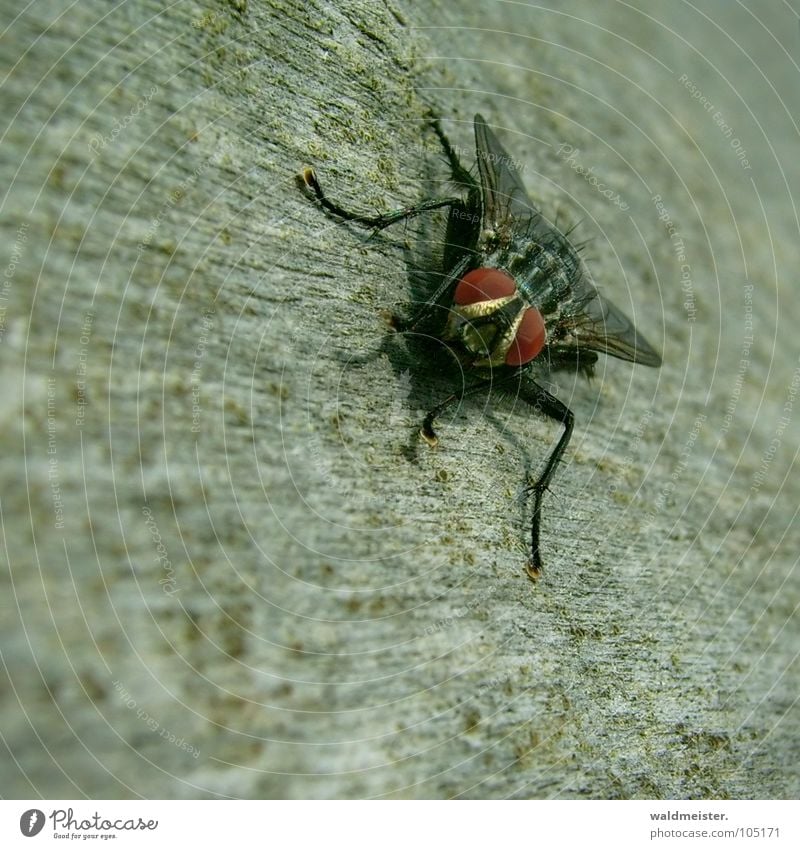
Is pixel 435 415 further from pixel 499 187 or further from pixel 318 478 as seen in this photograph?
pixel 499 187

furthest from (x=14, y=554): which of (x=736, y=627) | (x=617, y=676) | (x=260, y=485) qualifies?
(x=736, y=627)

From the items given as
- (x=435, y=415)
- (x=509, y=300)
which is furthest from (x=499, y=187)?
(x=435, y=415)

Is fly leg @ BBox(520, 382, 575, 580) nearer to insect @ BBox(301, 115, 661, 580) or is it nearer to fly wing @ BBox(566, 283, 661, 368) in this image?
insect @ BBox(301, 115, 661, 580)

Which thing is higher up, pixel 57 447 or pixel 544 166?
pixel 544 166

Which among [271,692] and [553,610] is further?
[553,610]

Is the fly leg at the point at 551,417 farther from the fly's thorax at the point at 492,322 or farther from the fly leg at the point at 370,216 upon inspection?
the fly leg at the point at 370,216

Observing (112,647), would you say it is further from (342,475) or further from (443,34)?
(443,34)

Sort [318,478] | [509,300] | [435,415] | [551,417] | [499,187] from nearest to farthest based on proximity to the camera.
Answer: [318,478] < [435,415] < [509,300] < [551,417] < [499,187]
